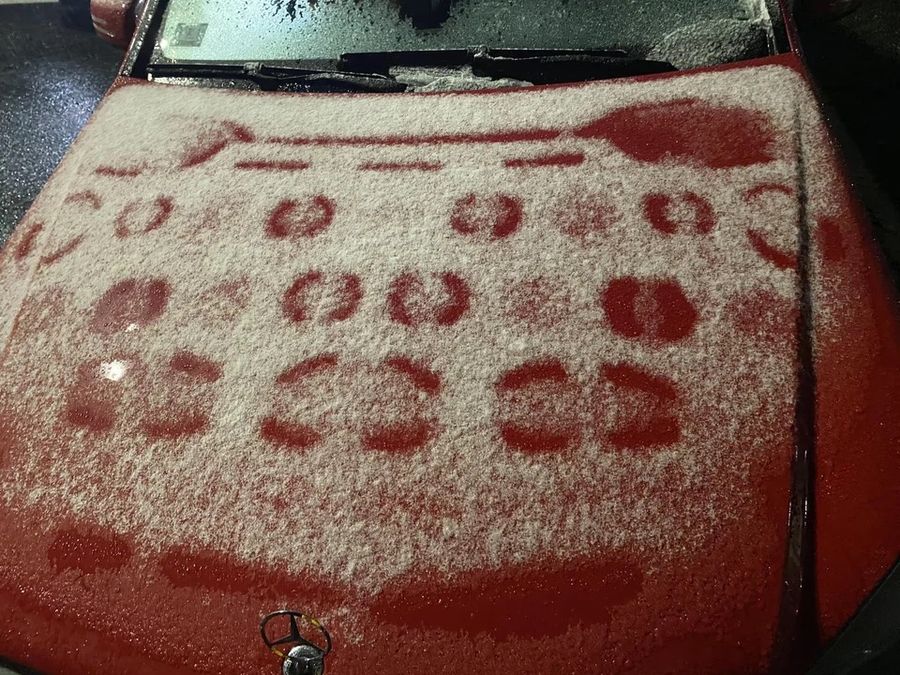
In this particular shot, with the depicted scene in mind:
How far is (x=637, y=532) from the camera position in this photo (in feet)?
3.06

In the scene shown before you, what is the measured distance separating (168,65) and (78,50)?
133 inches

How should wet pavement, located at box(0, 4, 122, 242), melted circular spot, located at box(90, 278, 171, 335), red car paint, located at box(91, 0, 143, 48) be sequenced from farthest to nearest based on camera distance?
1. wet pavement, located at box(0, 4, 122, 242)
2. red car paint, located at box(91, 0, 143, 48)
3. melted circular spot, located at box(90, 278, 171, 335)

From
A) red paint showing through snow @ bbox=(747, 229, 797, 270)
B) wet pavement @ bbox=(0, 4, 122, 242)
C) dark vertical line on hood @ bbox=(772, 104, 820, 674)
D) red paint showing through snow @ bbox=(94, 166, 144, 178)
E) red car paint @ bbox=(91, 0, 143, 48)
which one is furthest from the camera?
wet pavement @ bbox=(0, 4, 122, 242)

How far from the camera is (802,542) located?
3.00 ft

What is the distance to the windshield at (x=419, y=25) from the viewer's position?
168cm

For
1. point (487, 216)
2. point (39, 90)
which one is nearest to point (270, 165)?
point (487, 216)

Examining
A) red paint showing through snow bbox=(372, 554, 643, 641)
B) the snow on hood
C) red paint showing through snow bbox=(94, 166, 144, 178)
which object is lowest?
red paint showing through snow bbox=(372, 554, 643, 641)

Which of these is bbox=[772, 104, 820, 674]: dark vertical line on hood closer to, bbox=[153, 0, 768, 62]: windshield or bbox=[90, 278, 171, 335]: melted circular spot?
bbox=[153, 0, 768, 62]: windshield

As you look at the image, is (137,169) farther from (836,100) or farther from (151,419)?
(836,100)

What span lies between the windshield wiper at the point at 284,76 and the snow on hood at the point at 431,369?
0.10m

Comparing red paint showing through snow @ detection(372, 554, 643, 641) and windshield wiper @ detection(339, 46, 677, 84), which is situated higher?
windshield wiper @ detection(339, 46, 677, 84)

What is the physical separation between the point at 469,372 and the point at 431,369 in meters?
0.07

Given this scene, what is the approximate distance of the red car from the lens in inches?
36.0

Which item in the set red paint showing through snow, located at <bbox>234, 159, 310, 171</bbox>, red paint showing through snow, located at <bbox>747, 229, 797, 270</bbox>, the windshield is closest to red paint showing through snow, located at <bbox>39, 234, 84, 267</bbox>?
red paint showing through snow, located at <bbox>234, 159, 310, 171</bbox>
